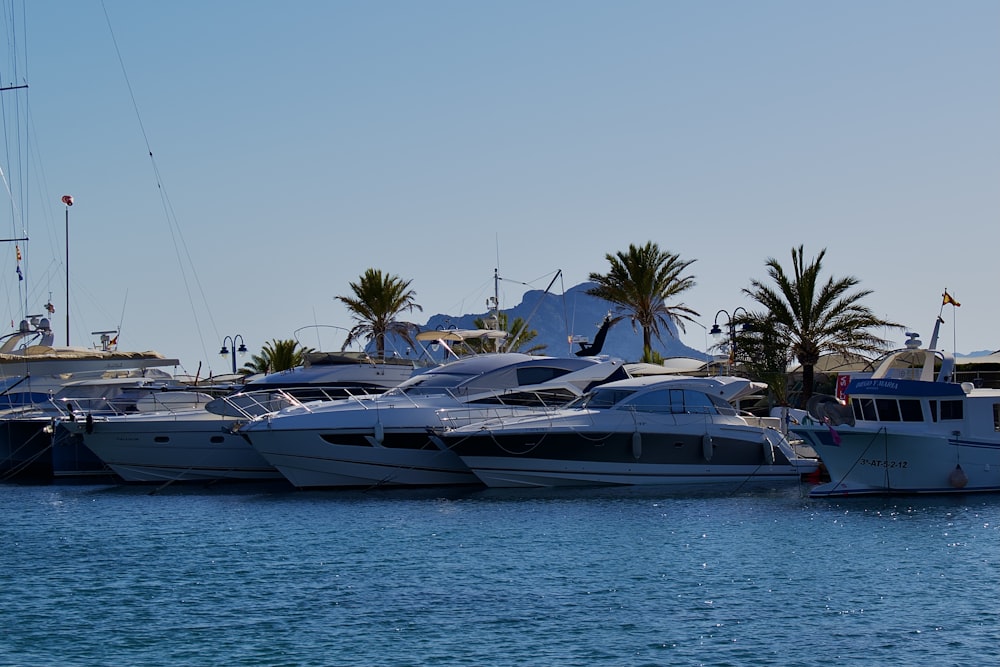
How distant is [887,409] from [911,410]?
1.93 feet

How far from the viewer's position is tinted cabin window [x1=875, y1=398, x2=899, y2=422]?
3338cm

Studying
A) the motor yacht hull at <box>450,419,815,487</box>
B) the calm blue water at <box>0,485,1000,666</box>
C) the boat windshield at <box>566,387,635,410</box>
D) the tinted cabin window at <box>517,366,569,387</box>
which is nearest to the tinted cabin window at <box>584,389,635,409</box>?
the boat windshield at <box>566,387,635,410</box>

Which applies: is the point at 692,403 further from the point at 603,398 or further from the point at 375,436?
the point at 375,436

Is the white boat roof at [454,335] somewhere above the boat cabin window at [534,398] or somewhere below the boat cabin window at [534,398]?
above

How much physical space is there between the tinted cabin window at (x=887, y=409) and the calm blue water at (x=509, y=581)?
2.17 metres

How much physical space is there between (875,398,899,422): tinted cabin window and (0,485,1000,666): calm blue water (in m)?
2.17

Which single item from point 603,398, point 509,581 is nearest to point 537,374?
point 603,398

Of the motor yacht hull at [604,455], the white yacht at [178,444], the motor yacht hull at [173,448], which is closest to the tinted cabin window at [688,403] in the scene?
the motor yacht hull at [604,455]

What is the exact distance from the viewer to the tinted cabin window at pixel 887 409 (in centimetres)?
3338

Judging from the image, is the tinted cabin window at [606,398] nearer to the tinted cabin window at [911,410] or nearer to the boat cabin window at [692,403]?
the boat cabin window at [692,403]

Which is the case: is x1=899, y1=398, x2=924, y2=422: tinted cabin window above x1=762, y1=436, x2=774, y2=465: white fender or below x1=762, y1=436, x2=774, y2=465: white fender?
above

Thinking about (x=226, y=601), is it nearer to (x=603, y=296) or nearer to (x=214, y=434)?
(x=214, y=434)

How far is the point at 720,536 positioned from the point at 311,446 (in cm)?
1294

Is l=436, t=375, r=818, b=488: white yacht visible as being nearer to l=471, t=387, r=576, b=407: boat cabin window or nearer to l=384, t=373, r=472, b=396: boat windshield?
l=471, t=387, r=576, b=407: boat cabin window
